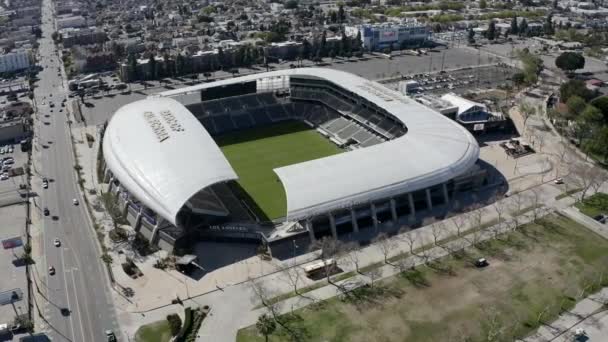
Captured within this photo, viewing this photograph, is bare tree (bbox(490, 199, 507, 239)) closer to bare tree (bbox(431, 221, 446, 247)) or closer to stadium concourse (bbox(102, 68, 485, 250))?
stadium concourse (bbox(102, 68, 485, 250))

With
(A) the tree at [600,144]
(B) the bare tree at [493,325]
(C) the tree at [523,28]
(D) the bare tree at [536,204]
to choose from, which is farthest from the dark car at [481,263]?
(C) the tree at [523,28]

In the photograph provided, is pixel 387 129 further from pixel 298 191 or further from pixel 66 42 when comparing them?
pixel 66 42

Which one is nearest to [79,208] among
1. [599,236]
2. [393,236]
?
[393,236]

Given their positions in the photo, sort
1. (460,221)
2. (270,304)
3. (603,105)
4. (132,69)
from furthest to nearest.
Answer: (132,69) < (603,105) < (460,221) < (270,304)

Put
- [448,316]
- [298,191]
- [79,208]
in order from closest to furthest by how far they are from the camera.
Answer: [448,316] < [298,191] < [79,208]

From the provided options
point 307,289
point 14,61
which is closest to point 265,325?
point 307,289

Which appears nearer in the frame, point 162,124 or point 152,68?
point 162,124

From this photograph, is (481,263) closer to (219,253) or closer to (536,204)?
(536,204)
